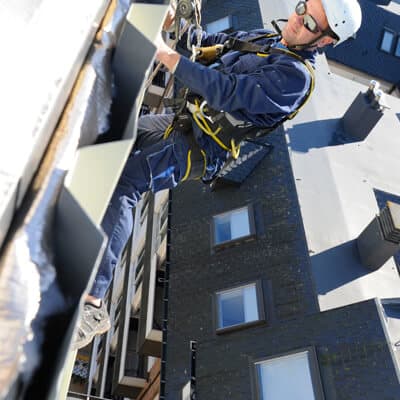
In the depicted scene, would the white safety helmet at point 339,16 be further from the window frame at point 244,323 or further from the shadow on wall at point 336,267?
the window frame at point 244,323

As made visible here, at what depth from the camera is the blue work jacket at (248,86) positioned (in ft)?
12.2

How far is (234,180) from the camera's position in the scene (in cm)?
1105

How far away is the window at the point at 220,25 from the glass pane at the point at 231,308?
7.46 meters

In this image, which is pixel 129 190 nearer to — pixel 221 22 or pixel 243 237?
pixel 243 237

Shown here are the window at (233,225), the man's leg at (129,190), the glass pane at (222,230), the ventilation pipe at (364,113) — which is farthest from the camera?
the ventilation pipe at (364,113)

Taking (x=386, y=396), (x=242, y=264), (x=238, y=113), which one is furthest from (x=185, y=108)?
(x=242, y=264)

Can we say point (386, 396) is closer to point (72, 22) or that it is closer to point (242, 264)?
point (242, 264)

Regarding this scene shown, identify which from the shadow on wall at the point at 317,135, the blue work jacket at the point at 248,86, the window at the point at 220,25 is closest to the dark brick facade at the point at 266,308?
the shadow on wall at the point at 317,135

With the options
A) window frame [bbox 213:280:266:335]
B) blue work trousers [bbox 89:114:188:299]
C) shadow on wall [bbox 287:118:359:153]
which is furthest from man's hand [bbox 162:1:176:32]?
shadow on wall [bbox 287:118:359:153]

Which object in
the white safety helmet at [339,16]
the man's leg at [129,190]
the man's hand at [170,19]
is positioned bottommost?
the man's leg at [129,190]

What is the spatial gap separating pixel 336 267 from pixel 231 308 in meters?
1.81

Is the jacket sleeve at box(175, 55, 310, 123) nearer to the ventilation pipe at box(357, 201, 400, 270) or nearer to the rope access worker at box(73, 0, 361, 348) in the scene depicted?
the rope access worker at box(73, 0, 361, 348)

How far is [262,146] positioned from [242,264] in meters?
2.53

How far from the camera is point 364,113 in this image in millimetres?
12008
